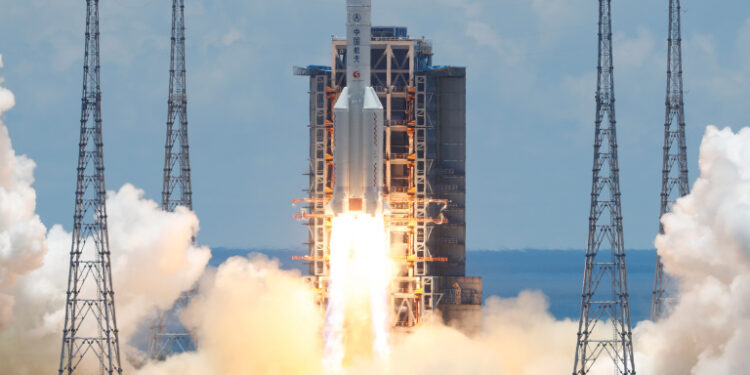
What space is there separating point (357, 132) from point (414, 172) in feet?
28.4

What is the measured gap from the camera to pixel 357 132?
210ft

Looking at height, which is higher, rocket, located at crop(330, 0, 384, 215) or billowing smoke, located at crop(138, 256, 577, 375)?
rocket, located at crop(330, 0, 384, 215)

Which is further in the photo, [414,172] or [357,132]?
[414,172]

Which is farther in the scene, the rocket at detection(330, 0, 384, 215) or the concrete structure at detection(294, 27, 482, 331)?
the concrete structure at detection(294, 27, 482, 331)

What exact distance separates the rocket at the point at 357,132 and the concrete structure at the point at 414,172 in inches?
225

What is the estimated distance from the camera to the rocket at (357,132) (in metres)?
63.7

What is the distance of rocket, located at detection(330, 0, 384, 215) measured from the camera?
6372 centimetres

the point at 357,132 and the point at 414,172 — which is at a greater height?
the point at 357,132

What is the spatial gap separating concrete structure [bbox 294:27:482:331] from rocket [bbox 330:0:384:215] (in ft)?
18.7

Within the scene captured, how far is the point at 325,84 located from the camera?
71938 mm

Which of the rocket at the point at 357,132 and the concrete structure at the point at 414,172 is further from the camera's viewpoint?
the concrete structure at the point at 414,172

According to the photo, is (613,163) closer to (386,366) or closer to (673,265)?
(673,265)

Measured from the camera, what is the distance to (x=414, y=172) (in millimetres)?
72000

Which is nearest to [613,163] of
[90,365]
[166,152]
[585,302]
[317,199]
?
[585,302]
